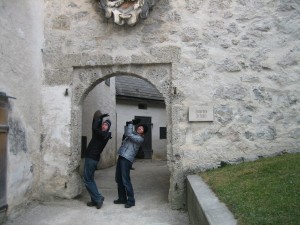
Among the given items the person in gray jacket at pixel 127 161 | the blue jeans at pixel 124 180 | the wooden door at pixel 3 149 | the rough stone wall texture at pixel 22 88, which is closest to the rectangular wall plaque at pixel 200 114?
the person in gray jacket at pixel 127 161

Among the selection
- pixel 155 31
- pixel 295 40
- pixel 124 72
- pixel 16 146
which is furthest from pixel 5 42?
pixel 295 40

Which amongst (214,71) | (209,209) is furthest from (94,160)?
(209,209)

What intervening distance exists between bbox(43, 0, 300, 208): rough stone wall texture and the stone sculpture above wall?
157 mm

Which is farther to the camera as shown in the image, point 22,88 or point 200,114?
point 200,114

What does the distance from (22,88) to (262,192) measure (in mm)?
3442

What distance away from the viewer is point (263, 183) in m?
3.13

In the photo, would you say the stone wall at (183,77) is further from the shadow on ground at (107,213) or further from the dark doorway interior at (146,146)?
the dark doorway interior at (146,146)

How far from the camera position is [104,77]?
5270 millimetres

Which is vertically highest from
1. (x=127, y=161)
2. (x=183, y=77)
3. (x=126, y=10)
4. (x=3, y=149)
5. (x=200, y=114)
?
(x=126, y=10)

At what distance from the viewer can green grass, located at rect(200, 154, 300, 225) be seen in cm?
227

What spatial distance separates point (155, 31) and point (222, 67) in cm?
116

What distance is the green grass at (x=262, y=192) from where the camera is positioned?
227 cm

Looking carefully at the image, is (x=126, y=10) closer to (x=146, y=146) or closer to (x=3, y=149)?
(x=3, y=149)

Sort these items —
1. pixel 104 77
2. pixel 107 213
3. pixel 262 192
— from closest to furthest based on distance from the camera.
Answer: pixel 262 192 < pixel 107 213 < pixel 104 77
